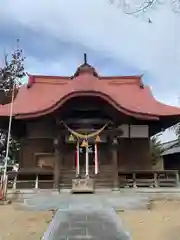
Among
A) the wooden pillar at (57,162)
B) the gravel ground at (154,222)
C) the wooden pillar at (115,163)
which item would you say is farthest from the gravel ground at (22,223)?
the wooden pillar at (115,163)

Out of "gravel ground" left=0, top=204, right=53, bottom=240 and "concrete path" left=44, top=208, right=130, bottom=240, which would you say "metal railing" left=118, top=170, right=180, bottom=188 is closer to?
"gravel ground" left=0, top=204, right=53, bottom=240

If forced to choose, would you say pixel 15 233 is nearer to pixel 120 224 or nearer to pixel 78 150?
pixel 120 224

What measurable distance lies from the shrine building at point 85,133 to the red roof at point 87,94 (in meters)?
0.04

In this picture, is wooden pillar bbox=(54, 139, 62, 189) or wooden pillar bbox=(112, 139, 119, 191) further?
wooden pillar bbox=(54, 139, 62, 189)

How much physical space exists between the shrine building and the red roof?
0.15 ft

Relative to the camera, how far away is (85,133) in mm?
15547

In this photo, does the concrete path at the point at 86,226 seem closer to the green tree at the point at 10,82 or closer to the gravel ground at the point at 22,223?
the gravel ground at the point at 22,223

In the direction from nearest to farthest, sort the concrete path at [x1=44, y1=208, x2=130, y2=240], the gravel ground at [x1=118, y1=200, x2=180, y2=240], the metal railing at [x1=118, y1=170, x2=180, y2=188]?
the concrete path at [x1=44, y1=208, x2=130, y2=240]
the gravel ground at [x1=118, y1=200, x2=180, y2=240]
the metal railing at [x1=118, y1=170, x2=180, y2=188]

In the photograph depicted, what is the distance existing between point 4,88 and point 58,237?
22.4 metres

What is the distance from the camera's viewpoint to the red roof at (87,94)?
15.3m

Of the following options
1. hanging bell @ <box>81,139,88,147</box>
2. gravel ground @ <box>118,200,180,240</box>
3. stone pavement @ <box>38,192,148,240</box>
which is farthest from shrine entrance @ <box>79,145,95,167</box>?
gravel ground @ <box>118,200,180,240</box>

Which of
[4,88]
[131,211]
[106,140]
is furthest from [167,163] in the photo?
[131,211]

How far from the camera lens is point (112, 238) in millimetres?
6070

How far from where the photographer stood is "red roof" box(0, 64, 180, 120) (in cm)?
1534
